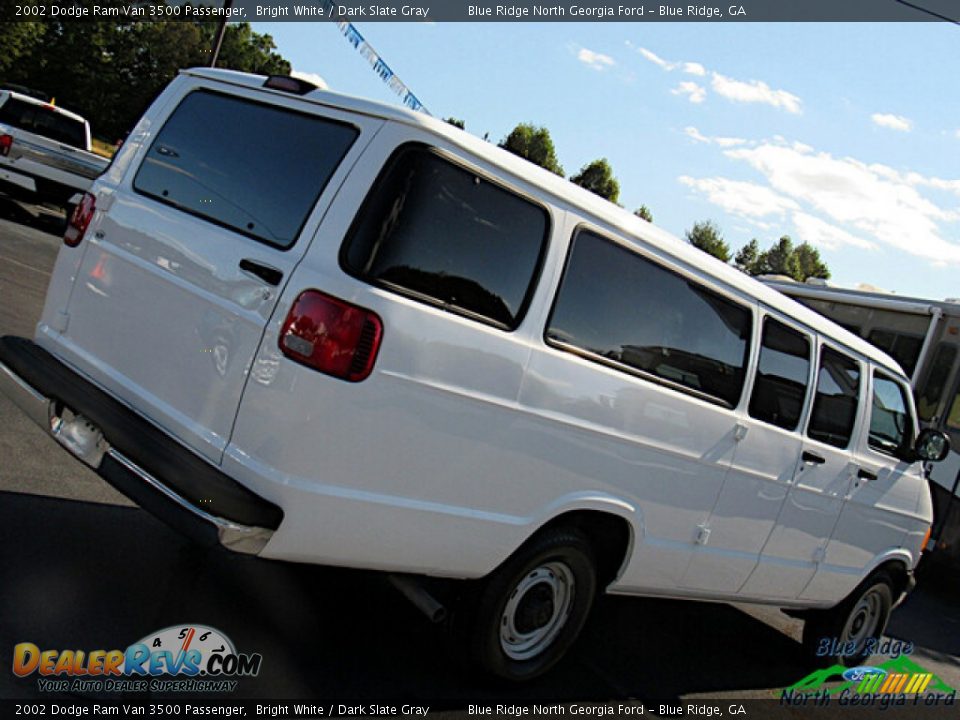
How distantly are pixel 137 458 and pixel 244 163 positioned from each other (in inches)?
49.4

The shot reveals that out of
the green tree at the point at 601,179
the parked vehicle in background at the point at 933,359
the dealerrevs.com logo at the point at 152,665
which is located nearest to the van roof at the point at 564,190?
the dealerrevs.com logo at the point at 152,665

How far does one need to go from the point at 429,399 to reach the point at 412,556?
65 centimetres

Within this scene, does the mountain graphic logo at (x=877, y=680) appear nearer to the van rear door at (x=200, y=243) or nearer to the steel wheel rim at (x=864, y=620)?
the steel wheel rim at (x=864, y=620)

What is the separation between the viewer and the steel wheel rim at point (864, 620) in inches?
240

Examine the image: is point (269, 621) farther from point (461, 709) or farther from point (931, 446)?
point (931, 446)

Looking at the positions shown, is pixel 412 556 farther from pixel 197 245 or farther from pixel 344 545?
pixel 197 245

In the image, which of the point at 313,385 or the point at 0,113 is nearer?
the point at 313,385

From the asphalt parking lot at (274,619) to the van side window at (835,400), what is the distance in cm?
157

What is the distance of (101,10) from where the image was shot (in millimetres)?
57656

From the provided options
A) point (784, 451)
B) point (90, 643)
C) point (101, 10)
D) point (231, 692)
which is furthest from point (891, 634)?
point (101, 10)

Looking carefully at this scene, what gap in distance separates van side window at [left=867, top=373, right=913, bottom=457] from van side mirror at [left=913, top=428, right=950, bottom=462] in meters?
0.08

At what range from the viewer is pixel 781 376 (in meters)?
4.84

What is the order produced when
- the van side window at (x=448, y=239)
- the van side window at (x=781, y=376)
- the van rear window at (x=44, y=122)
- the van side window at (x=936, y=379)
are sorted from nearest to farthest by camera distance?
1. the van side window at (x=448, y=239)
2. the van side window at (x=781, y=376)
3. the van side window at (x=936, y=379)
4. the van rear window at (x=44, y=122)

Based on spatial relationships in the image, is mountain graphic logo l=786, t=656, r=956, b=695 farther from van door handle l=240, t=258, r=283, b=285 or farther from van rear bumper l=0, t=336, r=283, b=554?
van door handle l=240, t=258, r=283, b=285
